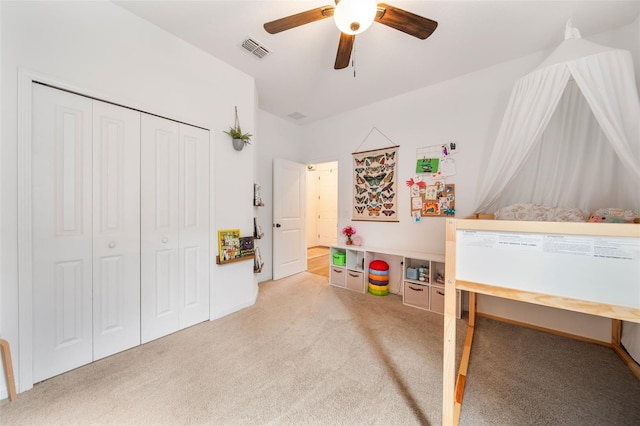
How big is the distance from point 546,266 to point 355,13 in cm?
168

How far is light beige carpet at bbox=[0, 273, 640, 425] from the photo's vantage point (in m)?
1.29

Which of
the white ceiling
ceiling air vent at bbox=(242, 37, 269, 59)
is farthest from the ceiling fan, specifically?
ceiling air vent at bbox=(242, 37, 269, 59)

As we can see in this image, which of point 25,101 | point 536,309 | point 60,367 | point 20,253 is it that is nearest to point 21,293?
point 20,253

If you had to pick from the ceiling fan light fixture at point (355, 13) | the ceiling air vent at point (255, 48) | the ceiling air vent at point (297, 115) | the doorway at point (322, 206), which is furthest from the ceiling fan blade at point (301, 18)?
the doorway at point (322, 206)

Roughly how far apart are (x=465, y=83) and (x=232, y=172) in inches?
115

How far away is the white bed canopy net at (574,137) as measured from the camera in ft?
Result: 4.77

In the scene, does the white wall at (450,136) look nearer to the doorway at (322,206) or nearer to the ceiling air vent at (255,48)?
the ceiling air vent at (255,48)

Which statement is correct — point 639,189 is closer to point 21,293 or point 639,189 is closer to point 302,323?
point 302,323

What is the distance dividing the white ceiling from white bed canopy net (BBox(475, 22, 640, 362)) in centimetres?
33

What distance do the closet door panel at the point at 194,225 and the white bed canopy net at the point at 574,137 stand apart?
2764 mm

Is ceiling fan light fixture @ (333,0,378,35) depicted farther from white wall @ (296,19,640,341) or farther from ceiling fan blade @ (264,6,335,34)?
white wall @ (296,19,640,341)

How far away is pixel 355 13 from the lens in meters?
1.33

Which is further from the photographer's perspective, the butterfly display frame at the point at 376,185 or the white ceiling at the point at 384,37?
the butterfly display frame at the point at 376,185

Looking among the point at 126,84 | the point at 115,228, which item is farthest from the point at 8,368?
the point at 126,84
